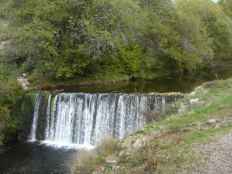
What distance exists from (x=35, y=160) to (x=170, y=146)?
6.29m

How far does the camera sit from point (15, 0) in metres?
17.6

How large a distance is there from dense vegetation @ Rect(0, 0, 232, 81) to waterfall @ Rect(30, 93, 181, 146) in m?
3.18

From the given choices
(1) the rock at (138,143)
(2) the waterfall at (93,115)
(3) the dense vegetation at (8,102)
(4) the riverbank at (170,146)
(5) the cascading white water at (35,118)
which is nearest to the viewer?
(4) the riverbank at (170,146)

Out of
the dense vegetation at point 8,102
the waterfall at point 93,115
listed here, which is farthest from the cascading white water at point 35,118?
the dense vegetation at point 8,102

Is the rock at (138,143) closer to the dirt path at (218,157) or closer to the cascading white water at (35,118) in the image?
the dirt path at (218,157)

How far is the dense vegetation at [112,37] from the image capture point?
17.4 meters

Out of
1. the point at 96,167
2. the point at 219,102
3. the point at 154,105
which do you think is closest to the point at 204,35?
the point at 154,105

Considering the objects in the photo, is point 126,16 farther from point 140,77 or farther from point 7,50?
point 7,50

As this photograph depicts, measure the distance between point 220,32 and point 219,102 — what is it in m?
15.8

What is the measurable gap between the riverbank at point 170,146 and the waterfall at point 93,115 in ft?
14.2

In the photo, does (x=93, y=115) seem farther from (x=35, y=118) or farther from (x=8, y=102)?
(x=8, y=102)

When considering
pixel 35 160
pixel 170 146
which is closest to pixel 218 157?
pixel 170 146

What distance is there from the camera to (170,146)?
25.4 feet

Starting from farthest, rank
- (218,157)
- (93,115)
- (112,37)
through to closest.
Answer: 1. (112,37)
2. (93,115)
3. (218,157)
